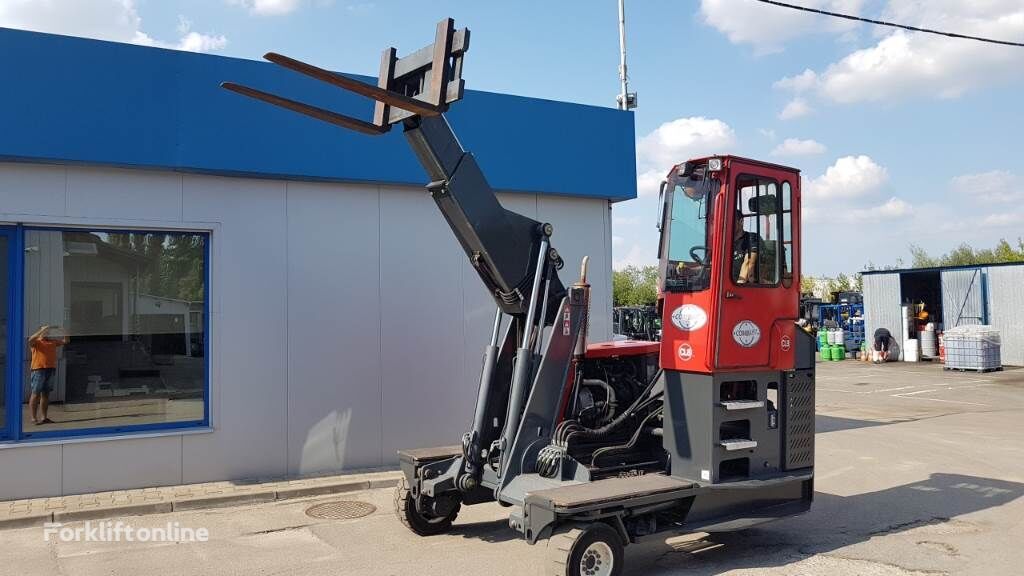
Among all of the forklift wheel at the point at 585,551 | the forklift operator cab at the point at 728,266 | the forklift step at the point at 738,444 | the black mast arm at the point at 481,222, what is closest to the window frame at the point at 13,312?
the black mast arm at the point at 481,222

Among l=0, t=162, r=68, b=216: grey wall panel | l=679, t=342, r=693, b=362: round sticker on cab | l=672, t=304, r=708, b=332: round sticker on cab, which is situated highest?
l=0, t=162, r=68, b=216: grey wall panel

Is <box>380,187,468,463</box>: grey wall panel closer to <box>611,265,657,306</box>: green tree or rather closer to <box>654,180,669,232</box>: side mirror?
<box>654,180,669,232</box>: side mirror

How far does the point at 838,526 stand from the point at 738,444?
1.79 meters

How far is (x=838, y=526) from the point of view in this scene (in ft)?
24.2

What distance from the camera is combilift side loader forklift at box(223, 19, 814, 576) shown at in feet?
20.6

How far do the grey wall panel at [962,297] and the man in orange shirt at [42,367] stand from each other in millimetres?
26937

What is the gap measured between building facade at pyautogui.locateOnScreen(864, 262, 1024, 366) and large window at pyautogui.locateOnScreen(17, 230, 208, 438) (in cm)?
2426

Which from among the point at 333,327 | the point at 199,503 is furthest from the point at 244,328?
the point at 199,503

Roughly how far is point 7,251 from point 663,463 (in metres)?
7.18

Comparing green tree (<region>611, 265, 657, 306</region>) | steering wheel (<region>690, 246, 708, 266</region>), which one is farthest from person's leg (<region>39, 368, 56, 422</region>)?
green tree (<region>611, 265, 657, 306</region>)

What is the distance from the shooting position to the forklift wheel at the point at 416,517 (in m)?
7.00

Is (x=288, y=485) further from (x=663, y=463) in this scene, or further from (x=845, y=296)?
(x=845, y=296)

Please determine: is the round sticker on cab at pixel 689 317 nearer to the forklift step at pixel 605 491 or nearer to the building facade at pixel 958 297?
the forklift step at pixel 605 491

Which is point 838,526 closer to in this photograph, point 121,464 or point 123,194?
point 121,464
